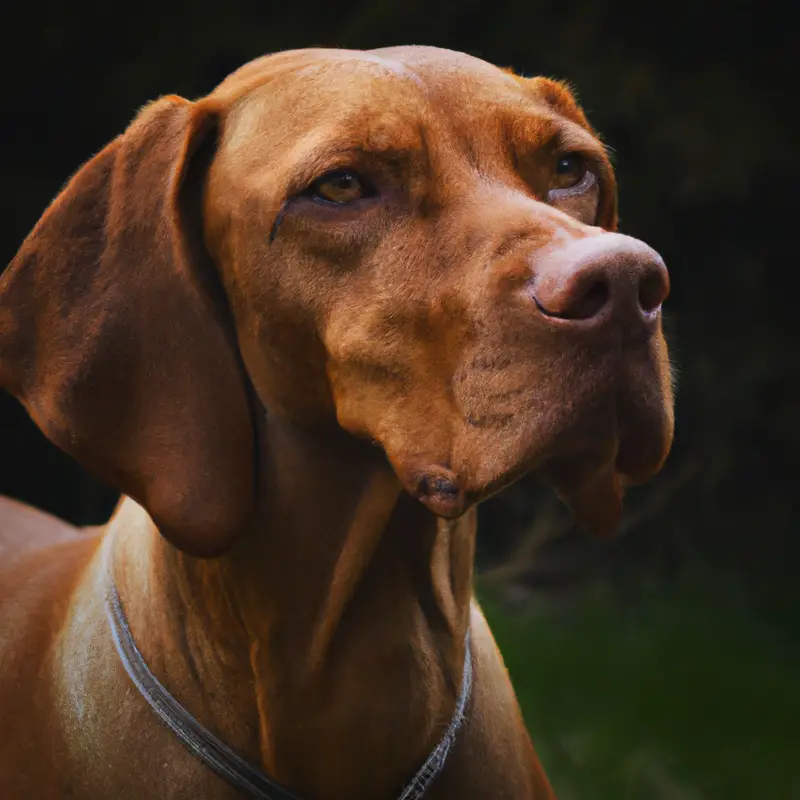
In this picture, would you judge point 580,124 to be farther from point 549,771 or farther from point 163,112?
point 549,771

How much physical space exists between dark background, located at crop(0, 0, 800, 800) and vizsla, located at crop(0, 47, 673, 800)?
2.23 m

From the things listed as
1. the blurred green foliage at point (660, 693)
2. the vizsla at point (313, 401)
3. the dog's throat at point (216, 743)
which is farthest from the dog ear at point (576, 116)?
the blurred green foliage at point (660, 693)

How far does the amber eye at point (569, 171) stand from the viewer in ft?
6.23

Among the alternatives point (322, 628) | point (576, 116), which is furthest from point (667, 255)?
point (322, 628)

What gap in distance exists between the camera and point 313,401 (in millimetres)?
1814

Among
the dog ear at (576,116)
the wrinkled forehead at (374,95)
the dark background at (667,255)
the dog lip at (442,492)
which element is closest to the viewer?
the dog lip at (442,492)

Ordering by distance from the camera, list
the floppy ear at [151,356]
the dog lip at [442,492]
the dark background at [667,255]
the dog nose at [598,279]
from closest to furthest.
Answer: the dog nose at [598,279]
the dog lip at [442,492]
the floppy ear at [151,356]
the dark background at [667,255]

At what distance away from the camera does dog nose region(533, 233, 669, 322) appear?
4.89 ft

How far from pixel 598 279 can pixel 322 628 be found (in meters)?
0.74

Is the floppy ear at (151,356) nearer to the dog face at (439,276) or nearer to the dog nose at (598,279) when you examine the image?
the dog face at (439,276)

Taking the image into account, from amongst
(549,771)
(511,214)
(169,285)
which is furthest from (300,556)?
(549,771)

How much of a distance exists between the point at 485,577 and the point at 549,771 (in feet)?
3.67

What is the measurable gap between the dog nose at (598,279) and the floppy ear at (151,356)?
56 cm

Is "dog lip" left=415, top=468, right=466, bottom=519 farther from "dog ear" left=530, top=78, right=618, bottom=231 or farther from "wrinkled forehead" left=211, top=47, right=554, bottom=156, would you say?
"dog ear" left=530, top=78, right=618, bottom=231
